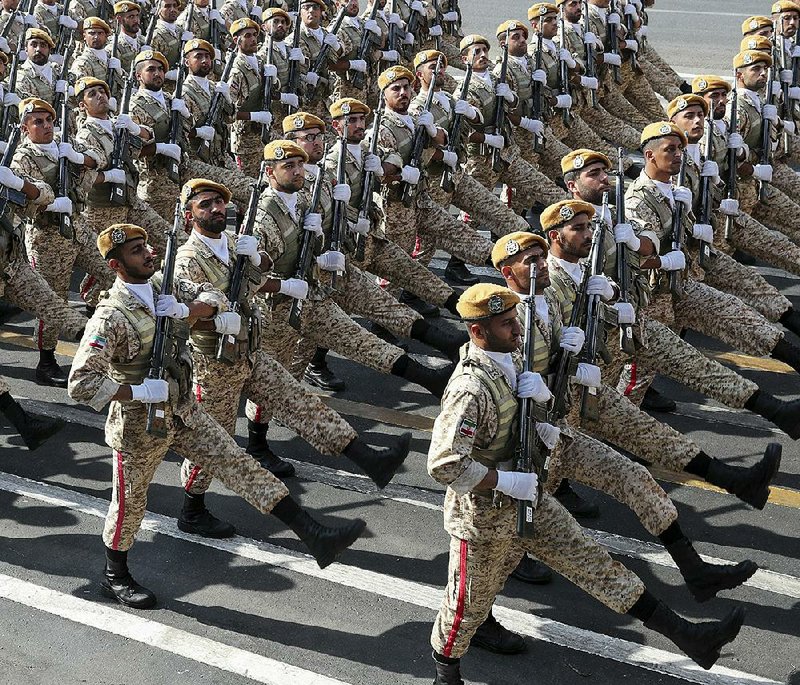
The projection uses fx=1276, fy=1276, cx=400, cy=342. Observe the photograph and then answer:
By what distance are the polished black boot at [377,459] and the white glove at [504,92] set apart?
4.82 metres

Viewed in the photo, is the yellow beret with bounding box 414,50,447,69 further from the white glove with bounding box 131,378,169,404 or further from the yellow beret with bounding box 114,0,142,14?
the white glove with bounding box 131,378,169,404

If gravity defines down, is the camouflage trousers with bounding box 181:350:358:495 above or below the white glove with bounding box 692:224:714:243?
below

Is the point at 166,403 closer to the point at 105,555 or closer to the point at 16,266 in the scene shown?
the point at 105,555

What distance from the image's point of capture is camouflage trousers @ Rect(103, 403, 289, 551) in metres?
6.30

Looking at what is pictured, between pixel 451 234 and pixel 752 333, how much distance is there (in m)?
2.64

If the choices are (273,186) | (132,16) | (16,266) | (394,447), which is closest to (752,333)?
(394,447)

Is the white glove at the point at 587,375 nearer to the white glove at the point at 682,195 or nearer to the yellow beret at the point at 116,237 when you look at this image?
the white glove at the point at 682,195

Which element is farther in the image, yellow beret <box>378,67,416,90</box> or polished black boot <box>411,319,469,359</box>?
yellow beret <box>378,67,416,90</box>

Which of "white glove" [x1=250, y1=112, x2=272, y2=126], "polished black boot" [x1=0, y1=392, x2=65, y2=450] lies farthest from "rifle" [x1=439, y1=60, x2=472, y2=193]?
"polished black boot" [x1=0, y1=392, x2=65, y2=450]

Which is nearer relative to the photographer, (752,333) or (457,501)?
(457,501)

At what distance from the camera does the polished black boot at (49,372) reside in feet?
29.3

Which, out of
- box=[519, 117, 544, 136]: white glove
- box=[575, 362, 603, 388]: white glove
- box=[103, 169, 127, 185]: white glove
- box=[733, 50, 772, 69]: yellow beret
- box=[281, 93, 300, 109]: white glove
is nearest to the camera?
box=[575, 362, 603, 388]: white glove

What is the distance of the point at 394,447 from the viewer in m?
7.32

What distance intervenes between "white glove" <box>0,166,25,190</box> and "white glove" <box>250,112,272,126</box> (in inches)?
144
